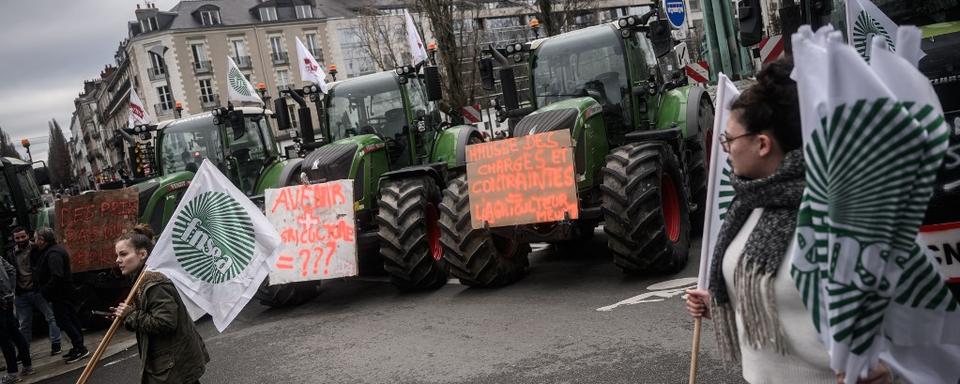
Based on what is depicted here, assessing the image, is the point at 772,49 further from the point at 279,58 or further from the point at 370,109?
the point at 279,58

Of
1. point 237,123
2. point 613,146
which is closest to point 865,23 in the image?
point 613,146

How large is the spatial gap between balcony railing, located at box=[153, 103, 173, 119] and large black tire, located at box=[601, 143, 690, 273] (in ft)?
188

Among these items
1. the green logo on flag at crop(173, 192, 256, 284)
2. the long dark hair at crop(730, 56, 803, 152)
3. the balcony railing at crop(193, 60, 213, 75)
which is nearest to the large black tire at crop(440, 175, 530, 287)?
the green logo on flag at crop(173, 192, 256, 284)

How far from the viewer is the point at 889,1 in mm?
5742

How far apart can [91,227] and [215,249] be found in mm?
6352

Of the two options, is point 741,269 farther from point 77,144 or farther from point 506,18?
point 77,144

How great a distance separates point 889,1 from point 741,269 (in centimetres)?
450

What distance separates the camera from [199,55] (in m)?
58.9

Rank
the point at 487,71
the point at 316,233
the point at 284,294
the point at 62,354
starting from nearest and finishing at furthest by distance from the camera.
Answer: the point at 316,233 < the point at 284,294 < the point at 487,71 < the point at 62,354

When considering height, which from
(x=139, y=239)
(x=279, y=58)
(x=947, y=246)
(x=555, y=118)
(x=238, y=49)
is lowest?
(x=947, y=246)

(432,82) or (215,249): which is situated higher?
(432,82)

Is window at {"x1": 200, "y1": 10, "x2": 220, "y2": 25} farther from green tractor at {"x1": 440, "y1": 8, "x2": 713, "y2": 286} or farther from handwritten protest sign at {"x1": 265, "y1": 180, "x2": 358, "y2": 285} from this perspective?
handwritten protest sign at {"x1": 265, "y1": 180, "x2": 358, "y2": 285}

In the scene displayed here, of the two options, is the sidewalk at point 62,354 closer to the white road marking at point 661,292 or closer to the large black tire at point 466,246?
the large black tire at point 466,246

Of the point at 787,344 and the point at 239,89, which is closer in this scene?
the point at 787,344
